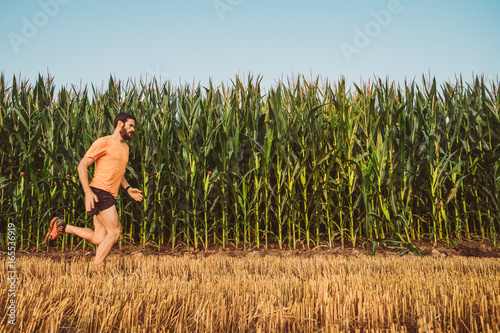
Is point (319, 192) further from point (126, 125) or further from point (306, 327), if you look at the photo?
point (306, 327)

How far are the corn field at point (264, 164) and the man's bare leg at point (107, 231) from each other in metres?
1.06

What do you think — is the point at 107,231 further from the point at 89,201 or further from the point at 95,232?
the point at 89,201

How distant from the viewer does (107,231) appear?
11.6 feet

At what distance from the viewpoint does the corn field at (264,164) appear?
183 inches

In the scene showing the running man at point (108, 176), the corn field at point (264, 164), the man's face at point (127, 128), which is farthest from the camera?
the corn field at point (264, 164)

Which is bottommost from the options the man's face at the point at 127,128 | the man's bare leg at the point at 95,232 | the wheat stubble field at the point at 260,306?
the wheat stubble field at the point at 260,306

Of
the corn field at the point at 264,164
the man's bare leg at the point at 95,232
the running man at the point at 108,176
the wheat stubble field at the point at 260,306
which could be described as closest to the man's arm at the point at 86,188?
the running man at the point at 108,176

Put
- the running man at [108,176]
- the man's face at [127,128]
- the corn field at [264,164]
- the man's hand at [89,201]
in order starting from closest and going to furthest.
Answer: the man's hand at [89,201] → the running man at [108,176] → the man's face at [127,128] → the corn field at [264,164]

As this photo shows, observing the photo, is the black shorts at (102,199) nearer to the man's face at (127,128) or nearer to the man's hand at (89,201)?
the man's hand at (89,201)

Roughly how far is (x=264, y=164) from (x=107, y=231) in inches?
85.4

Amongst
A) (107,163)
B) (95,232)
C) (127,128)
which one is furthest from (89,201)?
(127,128)

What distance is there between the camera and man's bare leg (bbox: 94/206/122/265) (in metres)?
3.47

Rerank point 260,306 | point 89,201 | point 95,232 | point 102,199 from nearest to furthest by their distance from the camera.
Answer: point 260,306 < point 89,201 < point 102,199 < point 95,232

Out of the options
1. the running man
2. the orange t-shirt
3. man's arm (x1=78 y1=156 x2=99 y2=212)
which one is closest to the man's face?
the running man
